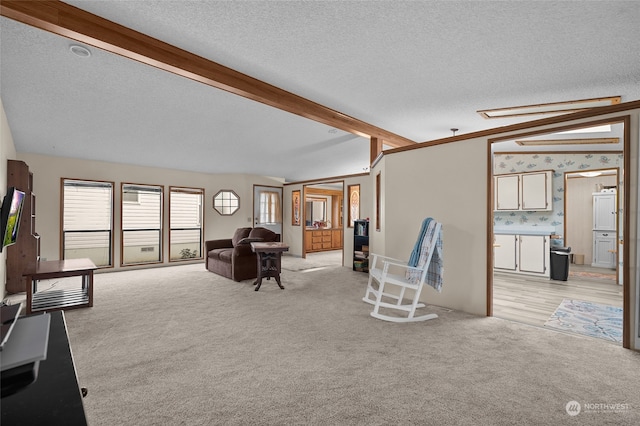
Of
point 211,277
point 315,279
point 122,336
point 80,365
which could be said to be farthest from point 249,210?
point 80,365

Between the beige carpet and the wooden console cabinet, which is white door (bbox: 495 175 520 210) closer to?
the beige carpet

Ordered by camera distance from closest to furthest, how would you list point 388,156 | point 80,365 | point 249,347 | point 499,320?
point 80,365
point 249,347
point 499,320
point 388,156

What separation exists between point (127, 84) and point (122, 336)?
2.49 meters

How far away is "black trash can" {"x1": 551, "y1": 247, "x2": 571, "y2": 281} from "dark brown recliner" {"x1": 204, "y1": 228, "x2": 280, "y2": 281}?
5015 millimetres

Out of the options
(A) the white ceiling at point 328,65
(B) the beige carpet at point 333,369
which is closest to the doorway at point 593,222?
(A) the white ceiling at point 328,65

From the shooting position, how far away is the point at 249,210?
8.32 metres

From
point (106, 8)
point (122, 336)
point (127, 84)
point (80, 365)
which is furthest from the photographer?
point (127, 84)

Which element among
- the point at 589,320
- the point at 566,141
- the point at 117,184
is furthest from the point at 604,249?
the point at 117,184

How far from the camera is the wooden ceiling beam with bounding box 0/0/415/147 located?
1.98m

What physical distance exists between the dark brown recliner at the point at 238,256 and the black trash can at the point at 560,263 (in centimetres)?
501

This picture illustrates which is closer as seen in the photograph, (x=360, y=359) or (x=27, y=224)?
(x=360, y=359)

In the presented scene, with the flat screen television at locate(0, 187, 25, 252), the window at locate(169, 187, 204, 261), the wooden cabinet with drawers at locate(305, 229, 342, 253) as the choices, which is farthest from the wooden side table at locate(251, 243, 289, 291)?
the wooden cabinet with drawers at locate(305, 229, 342, 253)

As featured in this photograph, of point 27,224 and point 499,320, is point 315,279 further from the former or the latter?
Answer: point 27,224

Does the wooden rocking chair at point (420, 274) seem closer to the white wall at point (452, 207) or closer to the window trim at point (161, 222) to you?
the white wall at point (452, 207)
